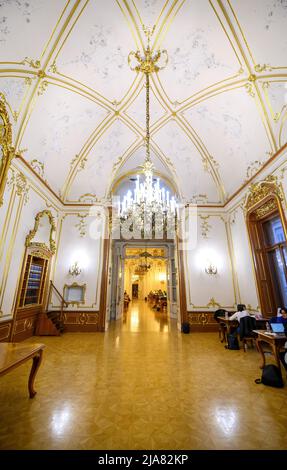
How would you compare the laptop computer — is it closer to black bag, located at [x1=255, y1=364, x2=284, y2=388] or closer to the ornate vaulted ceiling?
black bag, located at [x1=255, y1=364, x2=284, y2=388]

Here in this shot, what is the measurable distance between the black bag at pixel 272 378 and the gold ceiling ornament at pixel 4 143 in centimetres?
651

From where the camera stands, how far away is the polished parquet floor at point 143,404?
195 cm

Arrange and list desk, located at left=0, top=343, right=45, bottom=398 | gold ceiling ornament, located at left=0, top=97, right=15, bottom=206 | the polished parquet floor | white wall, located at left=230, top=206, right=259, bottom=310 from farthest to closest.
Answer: white wall, located at left=230, top=206, right=259, bottom=310 < gold ceiling ornament, located at left=0, top=97, right=15, bottom=206 < desk, located at left=0, top=343, right=45, bottom=398 < the polished parquet floor

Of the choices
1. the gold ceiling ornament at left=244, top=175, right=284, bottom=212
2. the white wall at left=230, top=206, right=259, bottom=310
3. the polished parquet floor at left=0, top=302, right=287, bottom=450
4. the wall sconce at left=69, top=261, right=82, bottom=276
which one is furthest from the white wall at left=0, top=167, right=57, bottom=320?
the white wall at left=230, top=206, right=259, bottom=310

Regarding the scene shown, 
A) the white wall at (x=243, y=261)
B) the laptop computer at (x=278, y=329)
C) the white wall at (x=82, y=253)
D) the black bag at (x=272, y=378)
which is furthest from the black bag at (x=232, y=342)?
the white wall at (x=82, y=253)

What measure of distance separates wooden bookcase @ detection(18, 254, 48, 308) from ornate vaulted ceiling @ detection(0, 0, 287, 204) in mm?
2908

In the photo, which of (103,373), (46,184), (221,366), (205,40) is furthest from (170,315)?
(205,40)

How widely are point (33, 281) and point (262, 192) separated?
786cm

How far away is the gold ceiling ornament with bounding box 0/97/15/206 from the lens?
4.40 m

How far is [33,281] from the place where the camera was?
6.23 metres

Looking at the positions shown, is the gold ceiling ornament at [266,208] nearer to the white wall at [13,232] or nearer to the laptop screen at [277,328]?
the laptop screen at [277,328]

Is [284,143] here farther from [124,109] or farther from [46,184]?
[46,184]

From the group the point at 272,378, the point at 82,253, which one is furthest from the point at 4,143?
the point at 272,378

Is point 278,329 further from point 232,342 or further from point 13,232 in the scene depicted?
point 13,232
